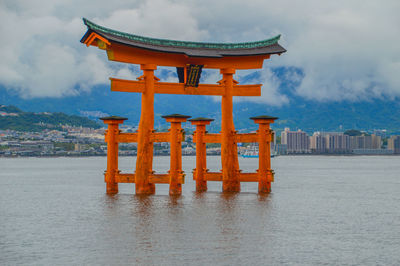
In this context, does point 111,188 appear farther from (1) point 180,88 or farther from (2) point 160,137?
(1) point 180,88

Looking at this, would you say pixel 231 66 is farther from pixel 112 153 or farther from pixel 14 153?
pixel 14 153

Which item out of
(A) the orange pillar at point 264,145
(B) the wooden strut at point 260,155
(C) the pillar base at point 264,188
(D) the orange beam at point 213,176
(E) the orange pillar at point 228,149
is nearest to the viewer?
(A) the orange pillar at point 264,145

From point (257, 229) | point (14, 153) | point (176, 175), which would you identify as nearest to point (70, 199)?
point (176, 175)

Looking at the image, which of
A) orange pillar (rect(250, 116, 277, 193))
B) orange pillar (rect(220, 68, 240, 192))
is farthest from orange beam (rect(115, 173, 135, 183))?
orange pillar (rect(250, 116, 277, 193))

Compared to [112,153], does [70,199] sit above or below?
below

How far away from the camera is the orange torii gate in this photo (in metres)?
28.8

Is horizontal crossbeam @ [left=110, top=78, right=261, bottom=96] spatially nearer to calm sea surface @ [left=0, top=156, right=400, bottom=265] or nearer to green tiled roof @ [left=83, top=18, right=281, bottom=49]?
green tiled roof @ [left=83, top=18, right=281, bottom=49]

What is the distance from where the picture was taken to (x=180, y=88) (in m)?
30.8

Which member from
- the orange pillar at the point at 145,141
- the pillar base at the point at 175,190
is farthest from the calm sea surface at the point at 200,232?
the orange pillar at the point at 145,141

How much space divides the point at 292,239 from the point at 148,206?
403 inches

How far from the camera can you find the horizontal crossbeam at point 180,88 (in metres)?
28.5

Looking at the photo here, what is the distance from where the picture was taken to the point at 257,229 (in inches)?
839

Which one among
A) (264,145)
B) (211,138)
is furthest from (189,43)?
(264,145)

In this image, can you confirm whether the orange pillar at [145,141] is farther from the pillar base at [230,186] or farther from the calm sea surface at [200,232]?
the pillar base at [230,186]
